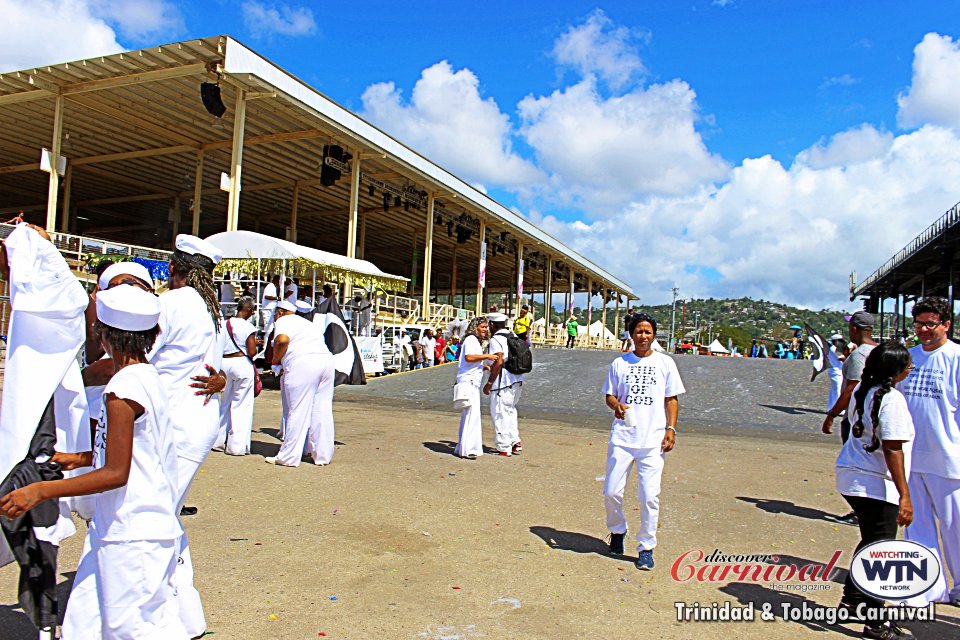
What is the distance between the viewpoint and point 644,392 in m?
4.40

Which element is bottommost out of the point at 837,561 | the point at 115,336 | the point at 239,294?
the point at 837,561

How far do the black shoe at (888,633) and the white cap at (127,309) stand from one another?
3639 millimetres

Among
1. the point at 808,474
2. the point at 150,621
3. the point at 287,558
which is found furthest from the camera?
the point at 808,474

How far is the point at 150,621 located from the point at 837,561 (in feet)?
14.3

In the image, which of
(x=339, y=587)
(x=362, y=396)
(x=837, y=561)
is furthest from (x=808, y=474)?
(x=362, y=396)

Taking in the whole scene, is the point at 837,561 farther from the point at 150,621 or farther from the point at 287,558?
the point at 150,621

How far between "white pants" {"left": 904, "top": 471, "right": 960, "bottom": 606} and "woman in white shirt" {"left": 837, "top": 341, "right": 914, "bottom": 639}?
0.26m

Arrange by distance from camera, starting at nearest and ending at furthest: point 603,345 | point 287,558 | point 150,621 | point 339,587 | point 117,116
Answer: point 150,621
point 339,587
point 287,558
point 117,116
point 603,345

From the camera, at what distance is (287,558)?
4.16 m

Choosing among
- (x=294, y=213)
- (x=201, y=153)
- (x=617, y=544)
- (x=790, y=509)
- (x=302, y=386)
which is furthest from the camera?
(x=294, y=213)

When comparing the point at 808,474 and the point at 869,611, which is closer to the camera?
the point at 869,611

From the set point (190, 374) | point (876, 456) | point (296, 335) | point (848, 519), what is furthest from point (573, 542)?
point (296, 335)

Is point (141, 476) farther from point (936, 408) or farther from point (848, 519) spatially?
point (848, 519)

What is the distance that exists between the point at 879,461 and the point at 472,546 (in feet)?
8.28
